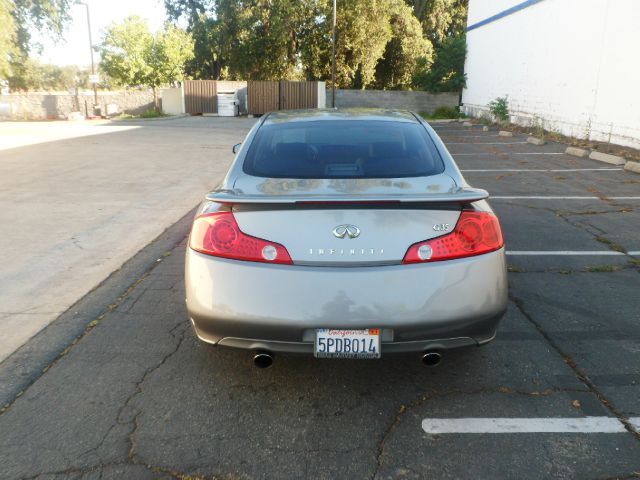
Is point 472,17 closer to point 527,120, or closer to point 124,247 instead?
point 527,120

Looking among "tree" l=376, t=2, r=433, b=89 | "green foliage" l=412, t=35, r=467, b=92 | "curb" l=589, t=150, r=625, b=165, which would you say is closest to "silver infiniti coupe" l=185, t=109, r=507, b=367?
"curb" l=589, t=150, r=625, b=165

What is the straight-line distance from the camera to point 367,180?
10.8 ft

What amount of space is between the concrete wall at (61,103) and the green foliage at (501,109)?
1027 inches

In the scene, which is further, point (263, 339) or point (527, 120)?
point (527, 120)

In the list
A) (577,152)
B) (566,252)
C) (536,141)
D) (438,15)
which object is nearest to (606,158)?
(577,152)

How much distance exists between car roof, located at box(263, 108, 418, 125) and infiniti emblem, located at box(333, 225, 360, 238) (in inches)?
66.0

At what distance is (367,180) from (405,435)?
1451 mm

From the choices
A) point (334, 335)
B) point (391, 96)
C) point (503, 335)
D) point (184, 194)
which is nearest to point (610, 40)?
point (184, 194)

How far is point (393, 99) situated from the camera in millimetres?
37594

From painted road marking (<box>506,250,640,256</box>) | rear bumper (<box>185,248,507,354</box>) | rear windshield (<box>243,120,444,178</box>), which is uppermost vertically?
rear windshield (<box>243,120,444,178</box>)

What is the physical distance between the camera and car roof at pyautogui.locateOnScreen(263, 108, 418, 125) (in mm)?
4238

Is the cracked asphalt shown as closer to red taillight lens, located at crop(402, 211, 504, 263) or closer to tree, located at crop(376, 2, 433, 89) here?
red taillight lens, located at crop(402, 211, 504, 263)

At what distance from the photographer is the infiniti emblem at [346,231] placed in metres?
2.77

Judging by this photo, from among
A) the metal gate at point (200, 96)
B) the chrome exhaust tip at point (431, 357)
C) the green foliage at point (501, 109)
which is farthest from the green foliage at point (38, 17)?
the chrome exhaust tip at point (431, 357)
